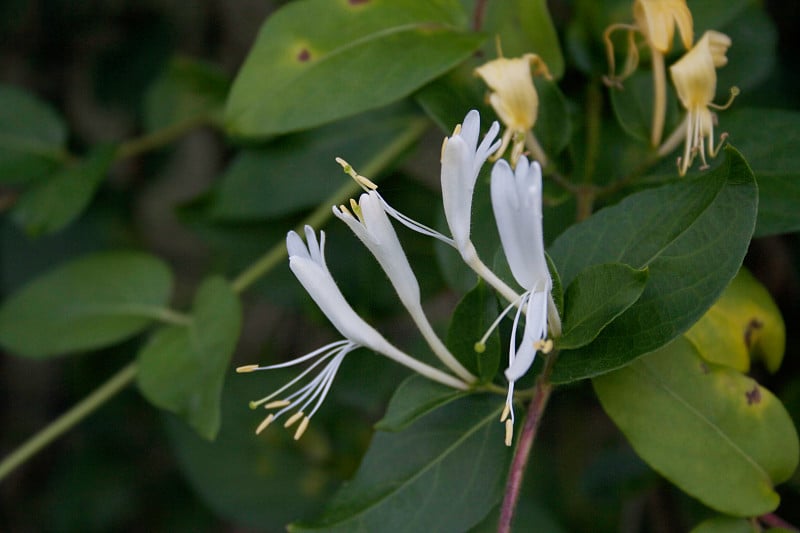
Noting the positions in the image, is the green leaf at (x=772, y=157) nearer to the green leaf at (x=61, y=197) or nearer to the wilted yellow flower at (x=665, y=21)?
the wilted yellow flower at (x=665, y=21)

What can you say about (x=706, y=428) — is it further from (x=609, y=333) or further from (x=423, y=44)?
(x=423, y=44)

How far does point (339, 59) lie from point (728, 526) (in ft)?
1.39

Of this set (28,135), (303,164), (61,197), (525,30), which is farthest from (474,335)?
(28,135)

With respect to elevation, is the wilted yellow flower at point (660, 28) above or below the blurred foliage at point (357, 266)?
above

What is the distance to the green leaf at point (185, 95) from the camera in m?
0.99

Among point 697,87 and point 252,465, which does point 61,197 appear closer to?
point 252,465

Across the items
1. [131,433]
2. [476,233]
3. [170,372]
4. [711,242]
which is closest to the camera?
[711,242]

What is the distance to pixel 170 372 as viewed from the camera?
691 mm

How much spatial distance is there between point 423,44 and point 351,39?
0.06 meters

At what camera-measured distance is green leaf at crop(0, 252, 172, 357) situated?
32.3 inches

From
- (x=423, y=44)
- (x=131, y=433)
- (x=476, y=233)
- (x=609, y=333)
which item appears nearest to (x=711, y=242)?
(x=609, y=333)

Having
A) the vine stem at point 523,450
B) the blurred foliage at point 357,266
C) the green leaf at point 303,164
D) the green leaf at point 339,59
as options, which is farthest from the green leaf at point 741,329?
the green leaf at point 303,164

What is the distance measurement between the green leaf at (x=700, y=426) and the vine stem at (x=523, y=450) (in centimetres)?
4

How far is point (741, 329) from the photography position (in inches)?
22.1
